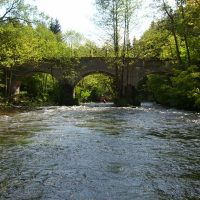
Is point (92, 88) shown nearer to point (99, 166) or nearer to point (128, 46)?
point (128, 46)

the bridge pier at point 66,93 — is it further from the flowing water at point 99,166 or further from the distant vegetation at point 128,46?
the flowing water at point 99,166

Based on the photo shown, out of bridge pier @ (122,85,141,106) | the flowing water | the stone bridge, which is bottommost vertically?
the flowing water

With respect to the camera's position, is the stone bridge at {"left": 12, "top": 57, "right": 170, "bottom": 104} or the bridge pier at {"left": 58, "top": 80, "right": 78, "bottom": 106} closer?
the stone bridge at {"left": 12, "top": 57, "right": 170, "bottom": 104}

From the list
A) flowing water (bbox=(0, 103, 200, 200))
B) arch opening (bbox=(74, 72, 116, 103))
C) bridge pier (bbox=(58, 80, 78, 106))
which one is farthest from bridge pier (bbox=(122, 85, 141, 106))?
flowing water (bbox=(0, 103, 200, 200))

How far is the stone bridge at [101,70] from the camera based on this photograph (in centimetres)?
4178

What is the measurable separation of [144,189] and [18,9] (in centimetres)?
2646

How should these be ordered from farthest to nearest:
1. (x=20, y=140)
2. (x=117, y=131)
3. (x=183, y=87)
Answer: (x=183, y=87), (x=117, y=131), (x=20, y=140)

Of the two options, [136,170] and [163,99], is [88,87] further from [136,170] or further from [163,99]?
[136,170]

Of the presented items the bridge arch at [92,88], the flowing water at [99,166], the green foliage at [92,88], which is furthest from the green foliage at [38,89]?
the flowing water at [99,166]

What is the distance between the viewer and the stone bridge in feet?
137

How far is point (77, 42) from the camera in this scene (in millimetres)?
79812

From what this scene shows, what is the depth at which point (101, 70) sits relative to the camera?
1671 inches

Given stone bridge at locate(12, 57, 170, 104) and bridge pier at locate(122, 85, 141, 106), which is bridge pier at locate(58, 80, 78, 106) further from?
bridge pier at locate(122, 85, 141, 106)

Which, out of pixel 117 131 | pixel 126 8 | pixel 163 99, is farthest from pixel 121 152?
pixel 163 99
